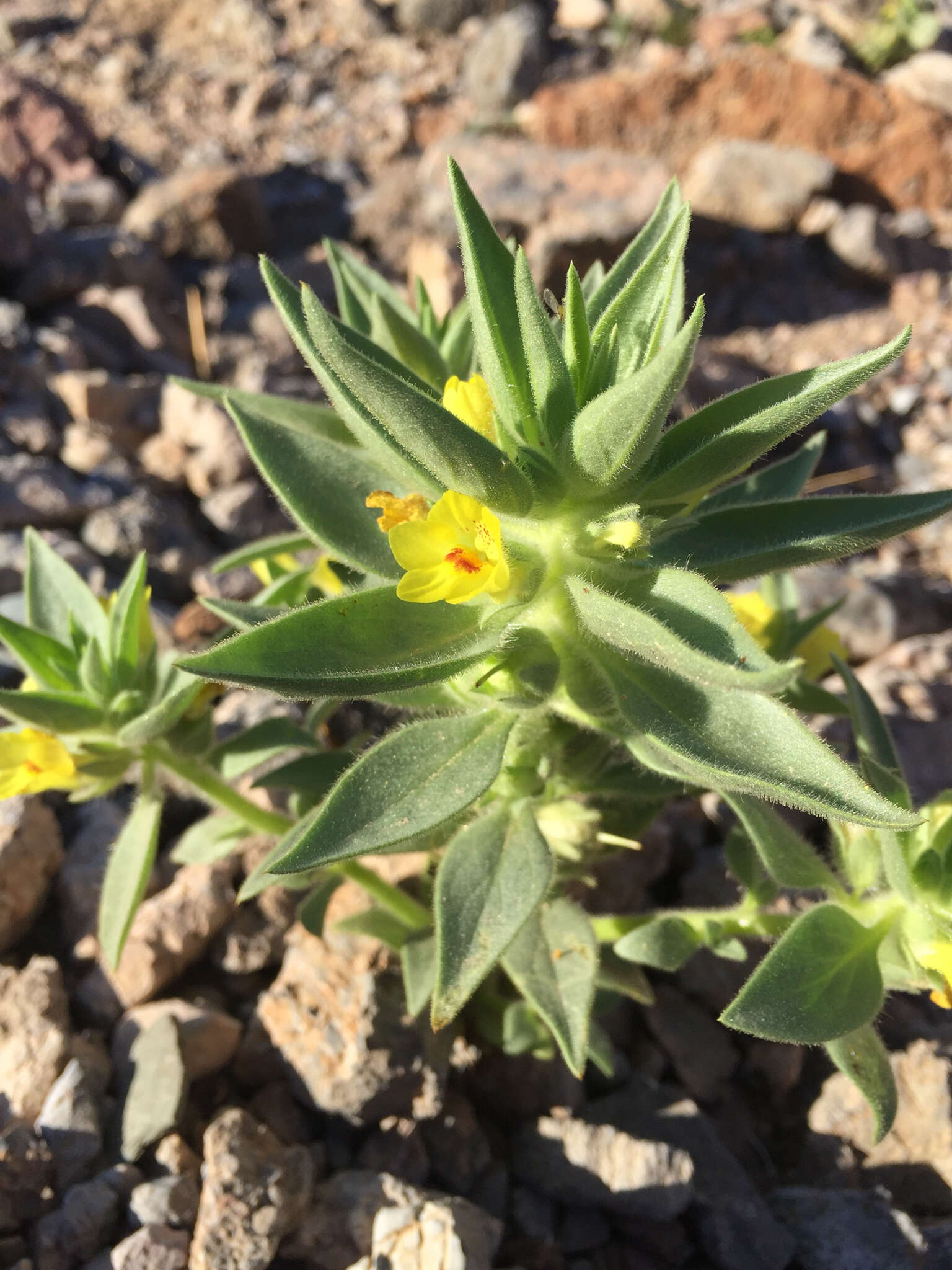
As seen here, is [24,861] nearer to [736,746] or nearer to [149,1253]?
[149,1253]

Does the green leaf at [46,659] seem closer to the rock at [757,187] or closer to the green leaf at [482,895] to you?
the green leaf at [482,895]

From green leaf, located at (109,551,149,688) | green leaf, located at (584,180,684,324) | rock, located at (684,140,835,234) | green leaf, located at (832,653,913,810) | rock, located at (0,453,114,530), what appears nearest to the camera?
green leaf, located at (584,180,684,324)

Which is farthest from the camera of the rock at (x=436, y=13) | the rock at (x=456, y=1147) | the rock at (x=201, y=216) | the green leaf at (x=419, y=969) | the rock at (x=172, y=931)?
the rock at (x=436, y=13)

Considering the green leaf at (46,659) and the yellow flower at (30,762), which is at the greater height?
the green leaf at (46,659)

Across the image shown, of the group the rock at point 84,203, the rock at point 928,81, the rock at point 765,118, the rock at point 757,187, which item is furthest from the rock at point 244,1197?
the rock at point 928,81

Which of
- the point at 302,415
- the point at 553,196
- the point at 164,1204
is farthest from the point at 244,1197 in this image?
the point at 553,196

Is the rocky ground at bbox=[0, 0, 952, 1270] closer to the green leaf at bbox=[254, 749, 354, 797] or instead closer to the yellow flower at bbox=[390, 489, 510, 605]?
the green leaf at bbox=[254, 749, 354, 797]

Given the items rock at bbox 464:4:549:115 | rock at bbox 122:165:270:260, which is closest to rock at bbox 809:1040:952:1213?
rock at bbox 122:165:270:260
